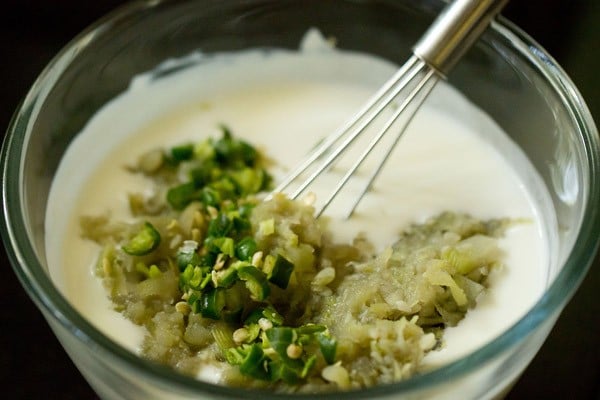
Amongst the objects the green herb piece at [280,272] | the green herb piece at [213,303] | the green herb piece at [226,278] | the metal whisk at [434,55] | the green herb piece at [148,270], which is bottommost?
the green herb piece at [148,270]

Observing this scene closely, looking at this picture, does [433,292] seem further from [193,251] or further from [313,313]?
[193,251]

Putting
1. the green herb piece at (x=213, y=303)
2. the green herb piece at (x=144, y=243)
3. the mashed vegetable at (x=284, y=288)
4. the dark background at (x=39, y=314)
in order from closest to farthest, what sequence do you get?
the mashed vegetable at (x=284, y=288)
the green herb piece at (x=213, y=303)
the green herb piece at (x=144, y=243)
the dark background at (x=39, y=314)

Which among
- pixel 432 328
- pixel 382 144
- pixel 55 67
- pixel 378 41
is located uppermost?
pixel 378 41

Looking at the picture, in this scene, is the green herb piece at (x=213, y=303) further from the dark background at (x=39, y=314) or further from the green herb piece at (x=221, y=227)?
the dark background at (x=39, y=314)

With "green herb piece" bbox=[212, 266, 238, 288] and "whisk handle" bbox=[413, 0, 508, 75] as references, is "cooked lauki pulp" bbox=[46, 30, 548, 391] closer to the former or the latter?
"green herb piece" bbox=[212, 266, 238, 288]

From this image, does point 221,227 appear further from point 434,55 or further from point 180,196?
point 434,55

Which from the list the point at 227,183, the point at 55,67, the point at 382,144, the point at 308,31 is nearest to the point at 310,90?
the point at 308,31

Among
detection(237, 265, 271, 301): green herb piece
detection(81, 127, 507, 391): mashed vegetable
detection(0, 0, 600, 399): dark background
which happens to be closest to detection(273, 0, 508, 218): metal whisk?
detection(81, 127, 507, 391): mashed vegetable

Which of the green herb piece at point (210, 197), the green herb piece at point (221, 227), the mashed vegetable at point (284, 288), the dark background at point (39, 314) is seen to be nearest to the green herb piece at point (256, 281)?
the mashed vegetable at point (284, 288)
